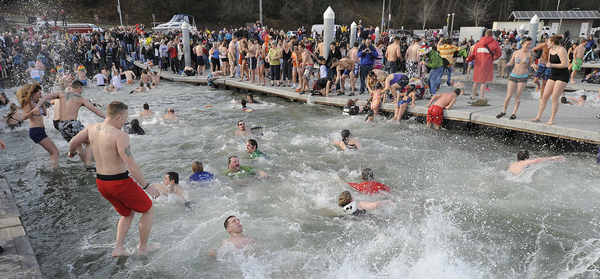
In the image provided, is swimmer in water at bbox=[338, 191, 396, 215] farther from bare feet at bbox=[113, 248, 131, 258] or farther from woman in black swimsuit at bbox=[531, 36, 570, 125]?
woman in black swimsuit at bbox=[531, 36, 570, 125]

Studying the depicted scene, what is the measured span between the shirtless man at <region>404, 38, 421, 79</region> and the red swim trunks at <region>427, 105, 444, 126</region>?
2.28 meters

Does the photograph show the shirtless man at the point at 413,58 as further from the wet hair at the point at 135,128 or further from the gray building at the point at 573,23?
the gray building at the point at 573,23

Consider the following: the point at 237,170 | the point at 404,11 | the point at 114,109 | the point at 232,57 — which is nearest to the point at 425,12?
the point at 404,11

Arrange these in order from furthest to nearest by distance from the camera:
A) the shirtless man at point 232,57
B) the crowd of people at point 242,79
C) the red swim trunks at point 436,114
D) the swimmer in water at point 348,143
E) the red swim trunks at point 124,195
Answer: the shirtless man at point 232,57 → the red swim trunks at point 436,114 → the swimmer in water at point 348,143 → the crowd of people at point 242,79 → the red swim trunks at point 124,195

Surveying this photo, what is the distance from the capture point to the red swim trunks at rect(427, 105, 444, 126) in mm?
9531

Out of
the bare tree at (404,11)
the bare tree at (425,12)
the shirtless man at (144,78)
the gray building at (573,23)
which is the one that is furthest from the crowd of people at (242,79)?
the bare tree at (404,11)

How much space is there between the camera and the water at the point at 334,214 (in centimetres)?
458

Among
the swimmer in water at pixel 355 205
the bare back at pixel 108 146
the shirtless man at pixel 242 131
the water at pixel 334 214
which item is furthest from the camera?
the shirtless man at pixel 242 131

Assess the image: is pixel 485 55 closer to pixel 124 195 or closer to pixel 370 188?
pixel 370 188

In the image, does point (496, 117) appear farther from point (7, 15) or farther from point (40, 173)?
point (7, 15)

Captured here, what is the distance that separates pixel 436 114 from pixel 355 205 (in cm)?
509

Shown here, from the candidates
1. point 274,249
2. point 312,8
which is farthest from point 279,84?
point 312,8

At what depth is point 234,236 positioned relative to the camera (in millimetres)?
4777

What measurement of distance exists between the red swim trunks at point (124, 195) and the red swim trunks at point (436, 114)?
7370mm
